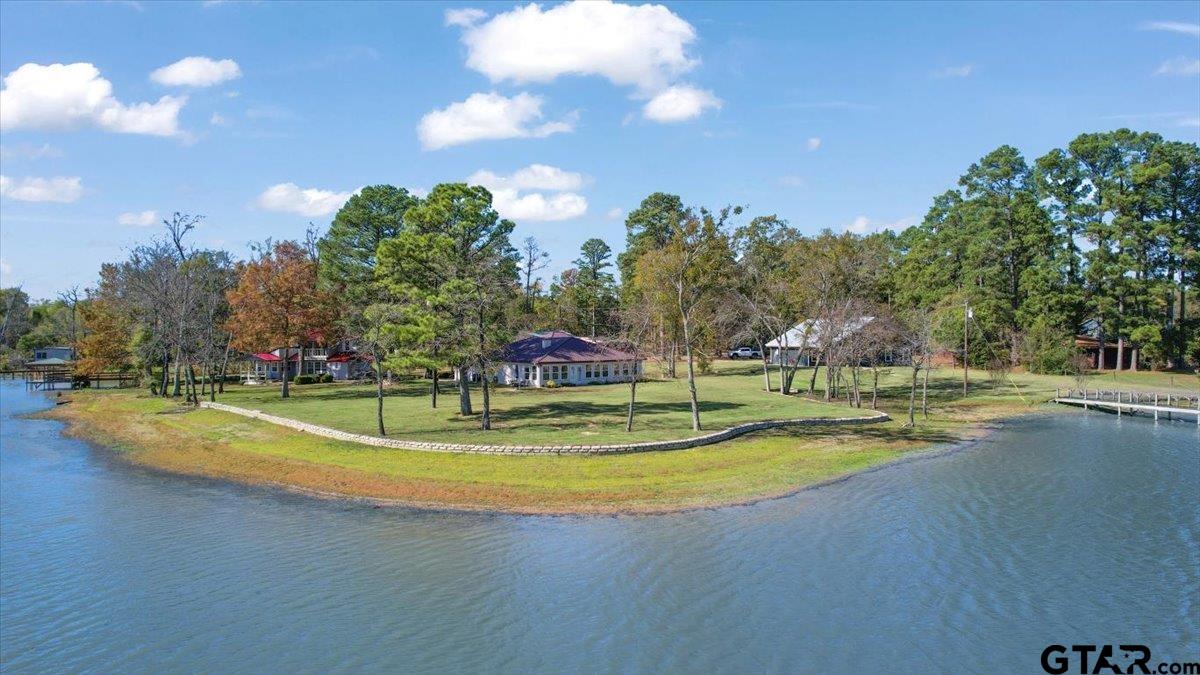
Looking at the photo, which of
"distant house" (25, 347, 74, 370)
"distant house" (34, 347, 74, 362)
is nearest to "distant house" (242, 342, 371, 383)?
"distant house" (25, 347, 74, 370)

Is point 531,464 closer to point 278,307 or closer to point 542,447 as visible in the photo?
point 542,447

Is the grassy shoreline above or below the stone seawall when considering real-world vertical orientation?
below

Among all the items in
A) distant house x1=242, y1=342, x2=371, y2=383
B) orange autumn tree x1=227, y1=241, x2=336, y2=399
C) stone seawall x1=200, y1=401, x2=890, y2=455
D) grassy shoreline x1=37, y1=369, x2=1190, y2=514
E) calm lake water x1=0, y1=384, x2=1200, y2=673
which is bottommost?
calm lake water x1=0, y1=384, x2=1200, y2=673

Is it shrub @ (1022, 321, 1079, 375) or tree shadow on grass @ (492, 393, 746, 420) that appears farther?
shrub @ (1022, 321, 1079, 375)

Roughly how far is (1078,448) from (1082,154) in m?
45.7

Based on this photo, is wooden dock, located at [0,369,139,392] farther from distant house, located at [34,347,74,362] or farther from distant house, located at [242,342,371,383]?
distant house, located at [34,347,74,362]

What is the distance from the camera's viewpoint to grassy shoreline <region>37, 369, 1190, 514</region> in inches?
1083

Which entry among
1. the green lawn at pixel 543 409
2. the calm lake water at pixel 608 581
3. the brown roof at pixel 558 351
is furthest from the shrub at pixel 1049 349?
the calm lake water at pixel 608 581

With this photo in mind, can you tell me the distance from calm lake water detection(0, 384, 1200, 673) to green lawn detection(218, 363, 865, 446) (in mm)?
9837

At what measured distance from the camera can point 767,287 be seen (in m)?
69.2

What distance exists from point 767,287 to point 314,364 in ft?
152

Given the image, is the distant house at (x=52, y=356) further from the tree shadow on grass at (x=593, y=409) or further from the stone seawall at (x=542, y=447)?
the tree shadow on grass at (x=593, y=409)

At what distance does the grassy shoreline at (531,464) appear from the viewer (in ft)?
90.2

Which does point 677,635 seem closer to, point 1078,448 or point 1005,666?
point 1005,666
